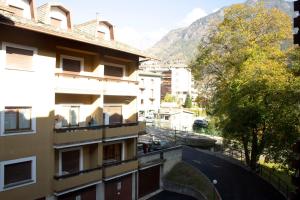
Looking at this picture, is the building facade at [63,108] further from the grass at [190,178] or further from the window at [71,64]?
the grass at [190,178]

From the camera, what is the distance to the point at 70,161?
21.6 meters

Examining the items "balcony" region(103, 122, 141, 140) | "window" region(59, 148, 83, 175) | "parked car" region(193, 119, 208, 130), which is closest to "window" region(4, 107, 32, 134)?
"window" region(59, 148, 83, 175)

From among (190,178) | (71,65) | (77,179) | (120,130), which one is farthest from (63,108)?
(190,178)

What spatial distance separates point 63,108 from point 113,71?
18.4ft

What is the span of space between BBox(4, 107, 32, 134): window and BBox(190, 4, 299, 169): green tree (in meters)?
18.7

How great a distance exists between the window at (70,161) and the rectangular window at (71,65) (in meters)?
5.48

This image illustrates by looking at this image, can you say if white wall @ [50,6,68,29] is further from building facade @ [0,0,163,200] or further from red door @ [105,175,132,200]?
red door @ [105,175,132,200]

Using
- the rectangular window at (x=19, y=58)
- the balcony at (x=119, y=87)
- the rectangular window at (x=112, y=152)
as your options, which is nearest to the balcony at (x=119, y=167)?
the rectangular window at (x=112, y=152)

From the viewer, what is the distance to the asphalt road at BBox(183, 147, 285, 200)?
2759 cm

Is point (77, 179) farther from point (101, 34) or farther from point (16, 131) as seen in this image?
point (101, 34)

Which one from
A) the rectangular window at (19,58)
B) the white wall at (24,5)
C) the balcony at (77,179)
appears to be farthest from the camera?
the balcony at (77,179)

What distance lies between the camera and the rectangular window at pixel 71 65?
69.3 feet

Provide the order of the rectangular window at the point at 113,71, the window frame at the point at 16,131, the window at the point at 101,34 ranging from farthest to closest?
the rectangular window at the point at 113,71
the window at the point at 101,34
the window frame at the point at 16,131

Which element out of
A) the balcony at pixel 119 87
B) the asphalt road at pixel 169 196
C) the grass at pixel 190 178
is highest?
the balcony at pixel 119 87
